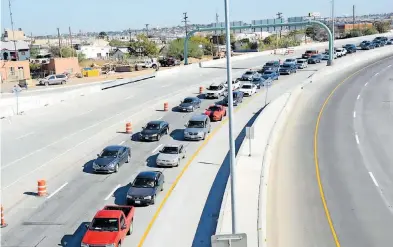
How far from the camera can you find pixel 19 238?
18.5 meters

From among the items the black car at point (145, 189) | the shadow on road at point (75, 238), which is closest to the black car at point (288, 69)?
the black car at point (145, 189)

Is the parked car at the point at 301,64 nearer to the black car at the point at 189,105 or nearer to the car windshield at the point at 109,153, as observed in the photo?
the black car at the point at 189,105

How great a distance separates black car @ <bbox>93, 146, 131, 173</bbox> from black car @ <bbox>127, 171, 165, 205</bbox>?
13.1 feet

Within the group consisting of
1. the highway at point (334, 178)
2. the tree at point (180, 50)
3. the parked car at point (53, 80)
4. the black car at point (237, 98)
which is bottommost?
the highway at point (334, 178)

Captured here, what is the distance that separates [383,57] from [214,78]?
134 feet

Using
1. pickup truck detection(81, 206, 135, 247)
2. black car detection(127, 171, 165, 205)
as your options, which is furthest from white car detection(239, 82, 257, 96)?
pickup truck detection(81, 206, 135, 247)

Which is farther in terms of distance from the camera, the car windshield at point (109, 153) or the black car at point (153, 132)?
the black car at point (153, 132)

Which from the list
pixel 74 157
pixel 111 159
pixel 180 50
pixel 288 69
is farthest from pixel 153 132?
pixel 180 50

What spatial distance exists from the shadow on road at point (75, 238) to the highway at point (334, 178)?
22.9 feet

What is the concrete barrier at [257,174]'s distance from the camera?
17109mm

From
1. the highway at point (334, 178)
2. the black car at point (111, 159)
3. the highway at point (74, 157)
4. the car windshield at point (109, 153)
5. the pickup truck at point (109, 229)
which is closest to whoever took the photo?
the pickup truck at point (109, 229)

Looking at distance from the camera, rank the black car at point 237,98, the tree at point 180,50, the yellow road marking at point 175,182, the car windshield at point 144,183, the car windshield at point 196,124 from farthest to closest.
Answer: the tree at point 180,50 → the black car at point 237,98 → the car windshield at point 196,124 → the car windshield at point 144,183 → the yellow road marking at point 175,182

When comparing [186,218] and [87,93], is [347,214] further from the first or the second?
[87,93]

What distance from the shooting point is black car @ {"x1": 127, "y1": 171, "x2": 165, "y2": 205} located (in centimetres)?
2106
